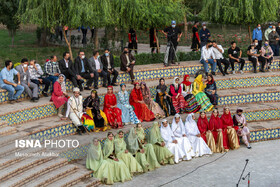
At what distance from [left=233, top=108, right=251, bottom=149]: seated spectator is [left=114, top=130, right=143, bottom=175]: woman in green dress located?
3706 mm

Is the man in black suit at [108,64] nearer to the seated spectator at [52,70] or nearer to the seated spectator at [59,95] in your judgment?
the seated spectator at [52,70]

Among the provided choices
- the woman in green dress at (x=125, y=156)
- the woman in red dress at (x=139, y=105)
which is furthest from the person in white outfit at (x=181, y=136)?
the woman in green dress at (x=125, y=156)

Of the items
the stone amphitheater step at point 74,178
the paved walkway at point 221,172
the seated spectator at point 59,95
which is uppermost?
the seated spectator at point 59,95

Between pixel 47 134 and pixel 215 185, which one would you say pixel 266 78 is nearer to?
pixel 215 185

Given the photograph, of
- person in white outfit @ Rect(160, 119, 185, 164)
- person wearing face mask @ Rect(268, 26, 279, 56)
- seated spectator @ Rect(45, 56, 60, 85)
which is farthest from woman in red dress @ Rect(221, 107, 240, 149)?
person wearing face mask @ Rect(268, 26, 279, 56)

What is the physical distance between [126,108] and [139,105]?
0.50 metres

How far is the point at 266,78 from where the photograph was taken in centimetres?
1811

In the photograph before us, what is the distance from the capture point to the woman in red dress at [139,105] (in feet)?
48.2

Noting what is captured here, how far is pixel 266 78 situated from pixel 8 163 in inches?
411

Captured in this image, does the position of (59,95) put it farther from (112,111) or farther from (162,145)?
(162,145)

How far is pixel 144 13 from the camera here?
1984 centimetres

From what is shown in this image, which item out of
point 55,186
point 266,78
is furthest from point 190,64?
point 55,186

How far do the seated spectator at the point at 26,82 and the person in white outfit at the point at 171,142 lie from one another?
3742mm

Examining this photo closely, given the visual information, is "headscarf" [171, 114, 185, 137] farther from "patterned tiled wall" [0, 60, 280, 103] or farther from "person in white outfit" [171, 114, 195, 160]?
"patterned tiled wall" [0, 60, 280, 103]
